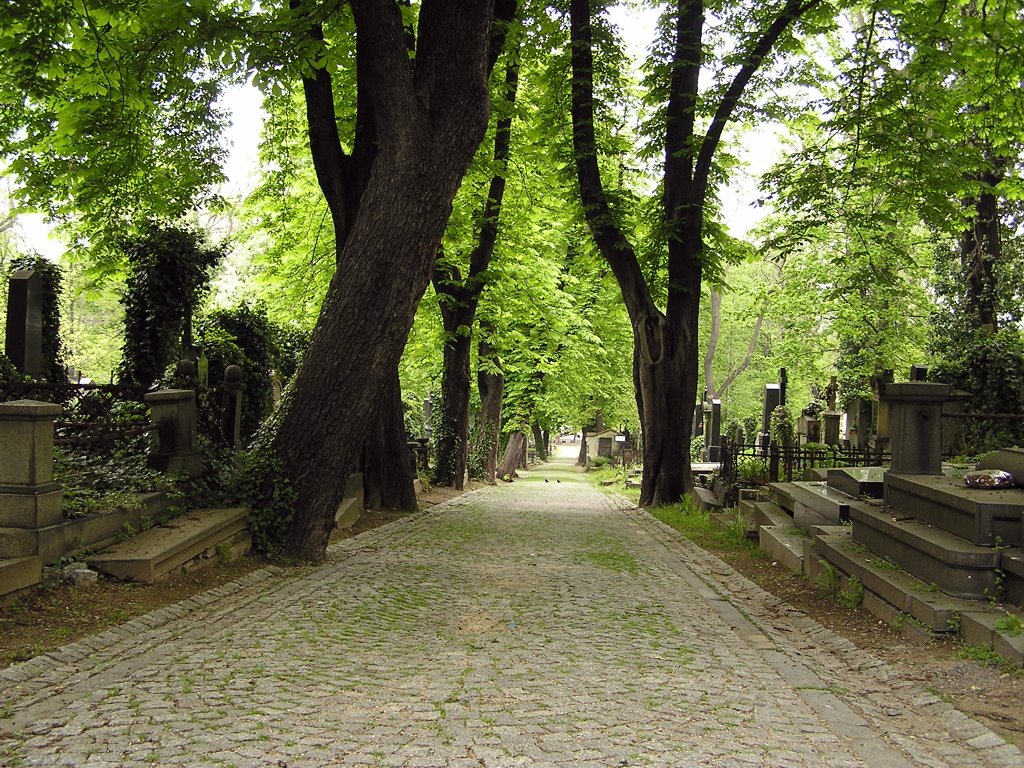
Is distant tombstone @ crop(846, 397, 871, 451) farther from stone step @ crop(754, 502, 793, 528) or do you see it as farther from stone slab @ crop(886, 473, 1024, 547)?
stone slab @ crop(886, 473, 1024, 547)

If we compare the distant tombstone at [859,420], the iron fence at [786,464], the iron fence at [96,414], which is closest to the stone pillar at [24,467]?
the iron fence at [96,414]

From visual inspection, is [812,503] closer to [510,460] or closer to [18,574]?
[18,574]

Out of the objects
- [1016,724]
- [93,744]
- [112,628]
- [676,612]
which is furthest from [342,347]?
[1016,724]

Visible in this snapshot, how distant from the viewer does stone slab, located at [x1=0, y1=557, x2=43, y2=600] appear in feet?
18.9

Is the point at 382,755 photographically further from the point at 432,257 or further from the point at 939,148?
the point at 939,148

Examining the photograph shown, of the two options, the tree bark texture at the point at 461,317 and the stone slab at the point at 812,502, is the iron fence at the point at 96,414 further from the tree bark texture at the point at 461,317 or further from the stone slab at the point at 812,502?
the tree bark texture at the point at 461,317

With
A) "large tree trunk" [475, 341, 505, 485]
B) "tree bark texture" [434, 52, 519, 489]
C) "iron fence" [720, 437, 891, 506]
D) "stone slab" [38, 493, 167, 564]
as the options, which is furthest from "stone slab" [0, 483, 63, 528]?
"large tree trunk" [475, 341, 505, 485]

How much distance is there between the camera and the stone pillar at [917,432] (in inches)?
307

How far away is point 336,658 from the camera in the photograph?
17.7 ft

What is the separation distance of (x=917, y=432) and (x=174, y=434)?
290 inches

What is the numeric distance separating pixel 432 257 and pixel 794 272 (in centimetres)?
2476

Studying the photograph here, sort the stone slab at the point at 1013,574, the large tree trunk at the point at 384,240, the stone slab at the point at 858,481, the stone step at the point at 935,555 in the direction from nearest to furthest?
1. the stone slab at the point at 1013,574
2. the stone step at the point at 935,555
3. the large tree trunk at the point at 384,240
4. the stone slab at the point at 858,481

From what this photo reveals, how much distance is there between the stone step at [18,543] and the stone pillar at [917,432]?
7214 mm

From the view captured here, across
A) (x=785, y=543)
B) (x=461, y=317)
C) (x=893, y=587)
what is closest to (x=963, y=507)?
(x=893, y=587)
